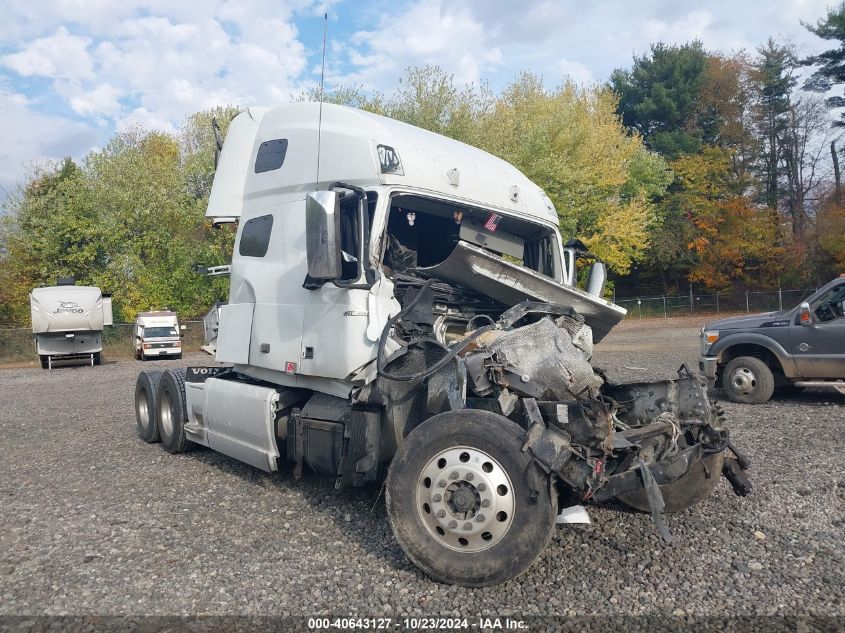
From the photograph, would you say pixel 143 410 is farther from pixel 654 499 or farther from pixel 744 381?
pixel 744 381

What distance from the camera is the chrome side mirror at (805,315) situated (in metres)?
10.0

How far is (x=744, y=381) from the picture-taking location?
34.4 feet

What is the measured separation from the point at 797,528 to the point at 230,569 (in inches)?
155

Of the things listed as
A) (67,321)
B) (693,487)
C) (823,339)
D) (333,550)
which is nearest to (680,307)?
(823,339)

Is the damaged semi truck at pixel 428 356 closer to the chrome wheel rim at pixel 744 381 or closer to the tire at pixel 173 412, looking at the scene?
the tire at pixel 173 412

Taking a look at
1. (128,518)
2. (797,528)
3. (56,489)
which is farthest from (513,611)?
(56,489)

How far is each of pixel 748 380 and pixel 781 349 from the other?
67 cm

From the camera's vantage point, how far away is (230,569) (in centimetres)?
438

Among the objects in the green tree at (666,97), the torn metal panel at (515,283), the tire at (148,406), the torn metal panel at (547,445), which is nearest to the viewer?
the torn metal panel at (547,445)

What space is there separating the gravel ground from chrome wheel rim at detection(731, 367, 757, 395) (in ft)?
9.13

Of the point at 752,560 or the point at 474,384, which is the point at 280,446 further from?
the point at 752,560

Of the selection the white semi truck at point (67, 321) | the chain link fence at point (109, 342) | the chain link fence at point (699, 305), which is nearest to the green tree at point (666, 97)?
the chain link fence at point (699, 305)

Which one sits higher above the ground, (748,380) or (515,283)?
(515,283)

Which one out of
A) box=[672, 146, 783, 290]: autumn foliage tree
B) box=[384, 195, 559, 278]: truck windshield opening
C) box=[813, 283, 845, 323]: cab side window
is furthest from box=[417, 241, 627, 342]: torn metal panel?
Result: box=[672, 146, 783, 290]: autumn foliage tree
